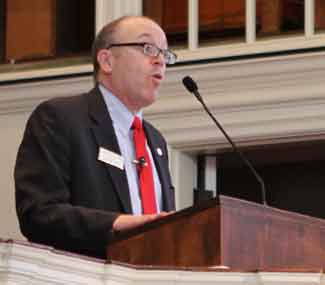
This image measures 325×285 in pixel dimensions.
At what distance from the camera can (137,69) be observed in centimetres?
519

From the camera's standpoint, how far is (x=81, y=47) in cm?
956

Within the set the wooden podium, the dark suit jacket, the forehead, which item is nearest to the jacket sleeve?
the dark suit jacket

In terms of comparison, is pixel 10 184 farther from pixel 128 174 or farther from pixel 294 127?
pixel 128 174

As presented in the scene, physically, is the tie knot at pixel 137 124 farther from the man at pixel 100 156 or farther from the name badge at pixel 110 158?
the name badge at pixel 110 158

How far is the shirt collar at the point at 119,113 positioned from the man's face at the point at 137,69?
0.02m

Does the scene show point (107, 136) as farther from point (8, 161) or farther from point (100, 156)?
point (8, 161)

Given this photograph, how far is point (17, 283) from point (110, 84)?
1.56 m

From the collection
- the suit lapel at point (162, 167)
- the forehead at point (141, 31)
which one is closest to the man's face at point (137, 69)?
the forehead at point (141, 31)

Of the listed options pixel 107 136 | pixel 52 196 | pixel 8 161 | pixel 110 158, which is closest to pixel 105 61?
pixel 107 136

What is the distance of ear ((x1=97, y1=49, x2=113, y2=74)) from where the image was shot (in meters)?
5.23

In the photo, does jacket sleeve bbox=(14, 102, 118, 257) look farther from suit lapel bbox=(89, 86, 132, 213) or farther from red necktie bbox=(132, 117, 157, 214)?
red necktie bbox=(132, 117, 157, 214)

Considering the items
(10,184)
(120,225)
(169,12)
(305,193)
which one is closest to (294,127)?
(305,193)

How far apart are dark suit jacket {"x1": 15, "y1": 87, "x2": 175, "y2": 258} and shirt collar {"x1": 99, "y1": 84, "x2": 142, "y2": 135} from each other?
3cm

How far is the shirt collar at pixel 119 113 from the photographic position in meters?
5.14
